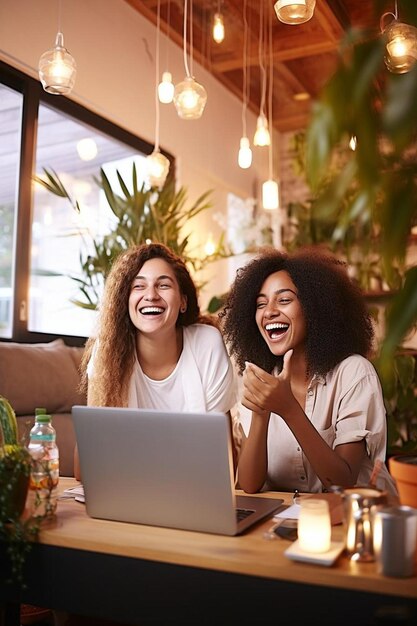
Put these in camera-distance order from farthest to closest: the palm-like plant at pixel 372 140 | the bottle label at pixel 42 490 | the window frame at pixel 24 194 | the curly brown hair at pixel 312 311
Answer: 1. the window frame at pixel 24 194
2. the curly brown hair at pixel 312 311
3. the bottle label at pixel 42 490
4. the palm-like plant at pixel 372 140

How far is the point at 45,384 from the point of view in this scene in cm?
273

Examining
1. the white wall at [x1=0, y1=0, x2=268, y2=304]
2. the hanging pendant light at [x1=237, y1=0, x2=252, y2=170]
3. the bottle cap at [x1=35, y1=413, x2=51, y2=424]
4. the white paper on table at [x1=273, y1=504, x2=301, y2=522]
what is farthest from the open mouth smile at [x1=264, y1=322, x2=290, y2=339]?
the white wall at [x1=0, y1=0, x2=268, y2=304]

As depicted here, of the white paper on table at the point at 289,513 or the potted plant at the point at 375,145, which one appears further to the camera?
the white paper on table at the point at 289,513

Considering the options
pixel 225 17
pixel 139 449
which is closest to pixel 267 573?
pixel 139 449

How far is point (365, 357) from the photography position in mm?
1847

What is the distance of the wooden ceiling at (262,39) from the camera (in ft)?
13.2

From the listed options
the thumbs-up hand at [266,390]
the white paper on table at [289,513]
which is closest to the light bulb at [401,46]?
the thumbs-up hand at [266,390]

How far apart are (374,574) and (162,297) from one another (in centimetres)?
127

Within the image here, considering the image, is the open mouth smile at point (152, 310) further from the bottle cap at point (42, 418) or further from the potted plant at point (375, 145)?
the potted plant at point (375, 145)

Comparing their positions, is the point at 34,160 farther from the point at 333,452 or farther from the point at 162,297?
the point at 333,452

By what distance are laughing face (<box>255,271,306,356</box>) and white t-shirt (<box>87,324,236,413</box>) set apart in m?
0.27

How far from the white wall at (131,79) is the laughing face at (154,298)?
1.67 m

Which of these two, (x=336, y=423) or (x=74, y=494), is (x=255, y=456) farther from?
(x=74, y=494)

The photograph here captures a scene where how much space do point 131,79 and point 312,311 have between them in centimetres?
277
